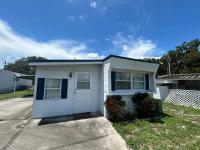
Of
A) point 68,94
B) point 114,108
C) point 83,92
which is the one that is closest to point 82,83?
point 83,92

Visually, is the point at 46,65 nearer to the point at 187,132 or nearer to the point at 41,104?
the point at 41,104

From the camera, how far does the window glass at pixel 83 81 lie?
336 inches

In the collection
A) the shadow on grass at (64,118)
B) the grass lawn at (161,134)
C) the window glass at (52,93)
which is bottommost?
the grass lawn at (161,134)

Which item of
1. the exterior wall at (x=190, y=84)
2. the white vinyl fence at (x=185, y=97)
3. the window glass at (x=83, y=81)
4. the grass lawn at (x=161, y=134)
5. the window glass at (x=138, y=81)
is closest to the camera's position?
the grass lawn at (x=161, y=134)

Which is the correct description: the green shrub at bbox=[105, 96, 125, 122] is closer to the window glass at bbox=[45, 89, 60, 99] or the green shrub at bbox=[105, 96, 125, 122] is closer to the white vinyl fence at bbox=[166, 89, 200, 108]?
the window glass at bbox=[45, 89, 60, 99]

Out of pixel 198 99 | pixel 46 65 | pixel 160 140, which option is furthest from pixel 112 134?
pixel 198 99

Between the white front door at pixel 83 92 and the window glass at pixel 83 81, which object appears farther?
the window glass at pixel 83 81

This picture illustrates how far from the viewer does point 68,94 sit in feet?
27.0

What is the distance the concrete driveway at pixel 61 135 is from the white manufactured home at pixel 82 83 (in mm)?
1135

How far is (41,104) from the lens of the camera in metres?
7.72

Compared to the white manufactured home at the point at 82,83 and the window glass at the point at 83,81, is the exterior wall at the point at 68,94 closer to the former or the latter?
the white manufactured home at the point at 82,83

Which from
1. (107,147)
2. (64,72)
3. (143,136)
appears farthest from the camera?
(64,72)

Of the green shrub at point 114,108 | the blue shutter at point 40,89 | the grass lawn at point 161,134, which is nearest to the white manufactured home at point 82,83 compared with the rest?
the blue shutter at point 40,89

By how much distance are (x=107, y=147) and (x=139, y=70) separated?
18.4 ft
